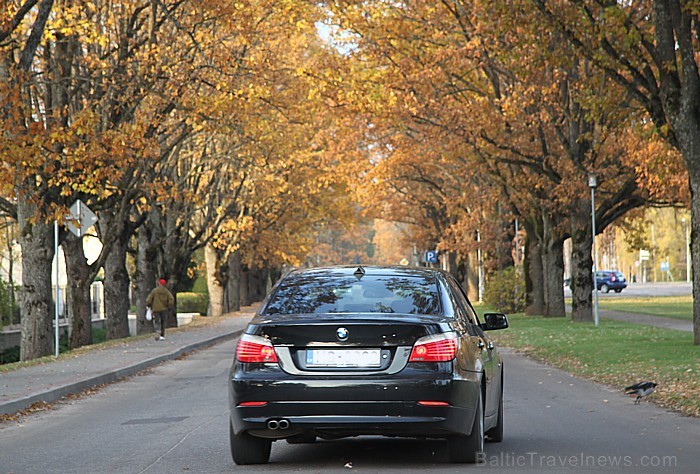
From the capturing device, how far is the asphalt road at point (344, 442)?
29.1ft

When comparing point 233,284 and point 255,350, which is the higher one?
point 233,284

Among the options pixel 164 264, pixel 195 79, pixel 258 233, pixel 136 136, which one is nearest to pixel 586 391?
pixel 136 136

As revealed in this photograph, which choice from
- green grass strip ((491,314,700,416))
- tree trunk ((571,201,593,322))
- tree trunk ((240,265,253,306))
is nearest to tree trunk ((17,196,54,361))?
green grass strip ((491,314,700,416))

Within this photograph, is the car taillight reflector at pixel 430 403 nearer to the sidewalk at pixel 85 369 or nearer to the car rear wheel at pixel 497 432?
the car rear wheel at pixel 497 432

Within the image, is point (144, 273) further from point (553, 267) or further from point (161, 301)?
Answer: point (553, 267)

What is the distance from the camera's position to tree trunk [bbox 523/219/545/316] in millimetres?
42625

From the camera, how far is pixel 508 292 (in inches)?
1897

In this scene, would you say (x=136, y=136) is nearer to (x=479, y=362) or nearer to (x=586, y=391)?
(x=586, y=391)

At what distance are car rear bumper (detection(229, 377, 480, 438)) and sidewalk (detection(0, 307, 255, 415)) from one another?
668 centimetres

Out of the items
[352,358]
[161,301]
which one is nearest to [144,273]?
[161,301]

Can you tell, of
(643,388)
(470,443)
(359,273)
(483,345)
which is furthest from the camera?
(643,388)

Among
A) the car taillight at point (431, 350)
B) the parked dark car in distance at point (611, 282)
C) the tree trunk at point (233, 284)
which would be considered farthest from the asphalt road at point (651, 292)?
the car taillight at point (431, 350)

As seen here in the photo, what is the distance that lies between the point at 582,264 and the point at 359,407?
28226 mm

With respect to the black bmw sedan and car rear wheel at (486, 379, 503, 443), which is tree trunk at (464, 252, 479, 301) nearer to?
car rear wheel at (486, 379, 503, 443)
